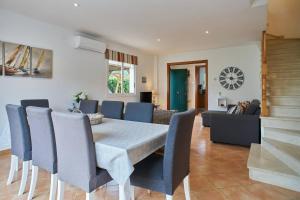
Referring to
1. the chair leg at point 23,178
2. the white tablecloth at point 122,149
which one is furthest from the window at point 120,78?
the white tablecloth at point 122,149

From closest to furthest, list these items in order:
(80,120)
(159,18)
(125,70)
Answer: (80,120), (159,18), (125,70)

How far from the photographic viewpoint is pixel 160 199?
77.9 inches

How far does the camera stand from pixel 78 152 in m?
1.44

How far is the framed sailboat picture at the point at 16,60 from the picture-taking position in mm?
3326

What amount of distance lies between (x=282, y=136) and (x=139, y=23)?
3.28 meters

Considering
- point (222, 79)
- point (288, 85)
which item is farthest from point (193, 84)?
point (288, 85)

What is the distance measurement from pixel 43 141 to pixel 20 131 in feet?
1.49

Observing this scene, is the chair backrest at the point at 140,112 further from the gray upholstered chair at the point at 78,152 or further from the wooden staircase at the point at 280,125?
the wooden staircase at the point at 280,125

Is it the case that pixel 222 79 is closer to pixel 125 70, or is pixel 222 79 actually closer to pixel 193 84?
pixel 193 84

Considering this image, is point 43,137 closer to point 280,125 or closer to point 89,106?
point 89,106

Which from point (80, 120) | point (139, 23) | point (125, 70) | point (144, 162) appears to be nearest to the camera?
point (80, 120)

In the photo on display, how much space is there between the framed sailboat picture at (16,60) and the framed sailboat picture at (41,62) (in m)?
0.09

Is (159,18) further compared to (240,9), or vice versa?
(159,18)

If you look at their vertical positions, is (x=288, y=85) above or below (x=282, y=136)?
above
